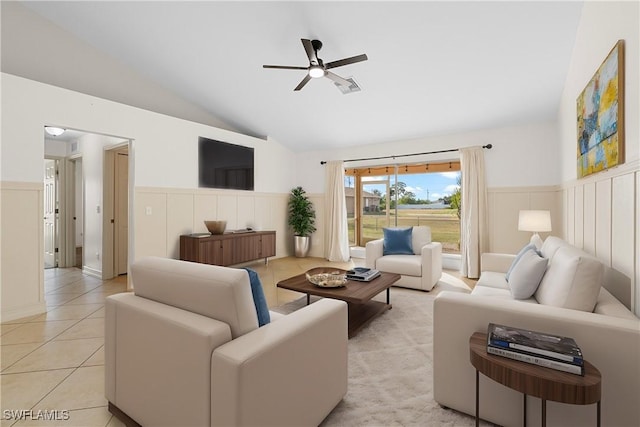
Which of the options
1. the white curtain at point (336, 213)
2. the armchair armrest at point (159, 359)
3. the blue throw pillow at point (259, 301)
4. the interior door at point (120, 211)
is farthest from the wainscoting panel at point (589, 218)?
the interior door at point (120, 211)

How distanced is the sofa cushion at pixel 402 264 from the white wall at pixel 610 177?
1.71m

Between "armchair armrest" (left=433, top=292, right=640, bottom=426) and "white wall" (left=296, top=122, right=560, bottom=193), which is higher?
"white wall" (left=296, top=122, right=560, bottom=193)

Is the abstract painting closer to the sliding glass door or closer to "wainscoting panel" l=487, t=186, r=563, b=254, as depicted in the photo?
"wainscoting panel" l=487, t=186, r=563, b=254

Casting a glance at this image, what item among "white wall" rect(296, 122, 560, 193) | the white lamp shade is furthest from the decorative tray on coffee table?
"white wall" rect(296, 122, 560, 193)

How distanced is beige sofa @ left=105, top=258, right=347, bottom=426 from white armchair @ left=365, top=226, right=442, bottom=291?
2.60 m

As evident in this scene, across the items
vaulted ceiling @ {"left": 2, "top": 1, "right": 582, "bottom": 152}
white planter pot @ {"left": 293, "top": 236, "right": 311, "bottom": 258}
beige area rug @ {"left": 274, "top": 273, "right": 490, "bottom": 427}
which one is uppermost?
vaulted ceiling @ {"left": 2, "top": 1, "right": 582, "bottom": 152}

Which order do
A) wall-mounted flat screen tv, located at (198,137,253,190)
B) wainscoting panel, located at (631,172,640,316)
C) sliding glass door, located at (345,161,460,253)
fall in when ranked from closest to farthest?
wainscoting panel, located at (631,172,640,316), wall-mounted flat screen tv, located at (198,137,253,190), sliding glass door, located at (345,161,460,253)

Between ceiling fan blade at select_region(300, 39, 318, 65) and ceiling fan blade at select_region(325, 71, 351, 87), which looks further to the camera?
ceiling fan blade at select_region(325, 71, 351, 87)

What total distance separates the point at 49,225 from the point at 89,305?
3.36 metres

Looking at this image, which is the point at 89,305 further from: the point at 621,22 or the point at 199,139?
the point at 621,22

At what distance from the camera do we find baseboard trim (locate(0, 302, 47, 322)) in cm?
302

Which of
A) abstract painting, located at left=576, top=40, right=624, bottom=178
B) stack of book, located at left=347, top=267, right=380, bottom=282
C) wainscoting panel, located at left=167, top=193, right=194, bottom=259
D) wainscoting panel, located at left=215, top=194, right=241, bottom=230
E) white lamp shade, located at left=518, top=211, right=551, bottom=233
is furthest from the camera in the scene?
wainscoting panel, located at left=215, top=194, right=241, bottom=230

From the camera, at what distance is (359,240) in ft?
22.8

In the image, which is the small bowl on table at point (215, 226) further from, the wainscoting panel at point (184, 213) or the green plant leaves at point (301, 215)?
the green plant leaves at point (301, 215)
